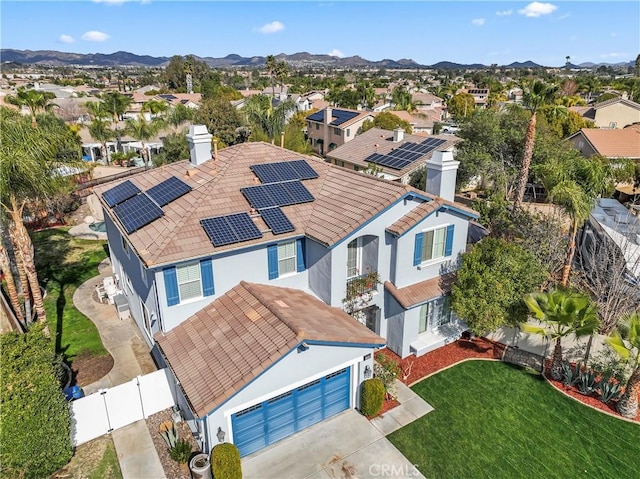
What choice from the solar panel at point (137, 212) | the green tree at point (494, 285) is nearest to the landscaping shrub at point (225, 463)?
the solar panel at point (137, 212)

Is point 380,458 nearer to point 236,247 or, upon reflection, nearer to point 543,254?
point 236,247

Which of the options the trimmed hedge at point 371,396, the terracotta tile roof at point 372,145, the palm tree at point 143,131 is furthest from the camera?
the palm tree at point 143,131

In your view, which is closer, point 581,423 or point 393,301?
point 581,423

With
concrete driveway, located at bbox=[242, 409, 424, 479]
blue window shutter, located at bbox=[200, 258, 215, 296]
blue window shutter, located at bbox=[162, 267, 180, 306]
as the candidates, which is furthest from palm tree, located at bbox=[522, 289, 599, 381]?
blue window shutter, located at bbox=[162, 267, 180, 306]

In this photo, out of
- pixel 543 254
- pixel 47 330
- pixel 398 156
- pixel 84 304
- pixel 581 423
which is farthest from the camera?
pixel 398 156

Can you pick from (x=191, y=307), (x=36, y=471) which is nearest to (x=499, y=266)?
(x=191, y=307)

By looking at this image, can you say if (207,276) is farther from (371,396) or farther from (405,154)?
(405,154)

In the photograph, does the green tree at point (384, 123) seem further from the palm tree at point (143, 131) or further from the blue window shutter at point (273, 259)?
the blue window shutter at point (273, 259)
